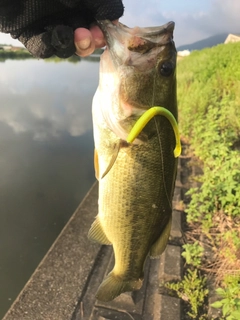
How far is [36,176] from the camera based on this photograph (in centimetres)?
657

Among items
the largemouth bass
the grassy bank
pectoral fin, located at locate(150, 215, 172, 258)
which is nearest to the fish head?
the largemouth bass

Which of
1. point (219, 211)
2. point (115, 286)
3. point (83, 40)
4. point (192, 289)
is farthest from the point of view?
point (219, 211)

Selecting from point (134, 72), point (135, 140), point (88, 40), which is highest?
point (88, 40)

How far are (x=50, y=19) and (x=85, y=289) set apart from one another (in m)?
2.66

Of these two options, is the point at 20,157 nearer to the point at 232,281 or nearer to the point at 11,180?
the point at 11,180

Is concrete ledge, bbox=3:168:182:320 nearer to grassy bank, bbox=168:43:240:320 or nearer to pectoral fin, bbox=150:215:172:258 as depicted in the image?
grassy bank, bbox=168:43:240:320

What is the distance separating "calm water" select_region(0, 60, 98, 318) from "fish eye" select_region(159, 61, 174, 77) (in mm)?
3633

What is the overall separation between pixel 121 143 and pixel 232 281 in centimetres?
212

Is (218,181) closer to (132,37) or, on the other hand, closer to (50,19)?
(132,37)

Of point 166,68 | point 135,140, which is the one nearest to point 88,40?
point 166,68

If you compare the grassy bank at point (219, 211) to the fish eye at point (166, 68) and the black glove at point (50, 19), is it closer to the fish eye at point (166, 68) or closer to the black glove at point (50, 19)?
the fish eye at point (166, 68)

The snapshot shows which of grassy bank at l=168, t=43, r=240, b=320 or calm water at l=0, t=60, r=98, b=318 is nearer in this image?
grassy bank at l=168, t=43, r=240, b=320

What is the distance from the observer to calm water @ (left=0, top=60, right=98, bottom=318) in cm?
464

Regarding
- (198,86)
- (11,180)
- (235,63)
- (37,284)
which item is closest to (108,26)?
(37,284)
